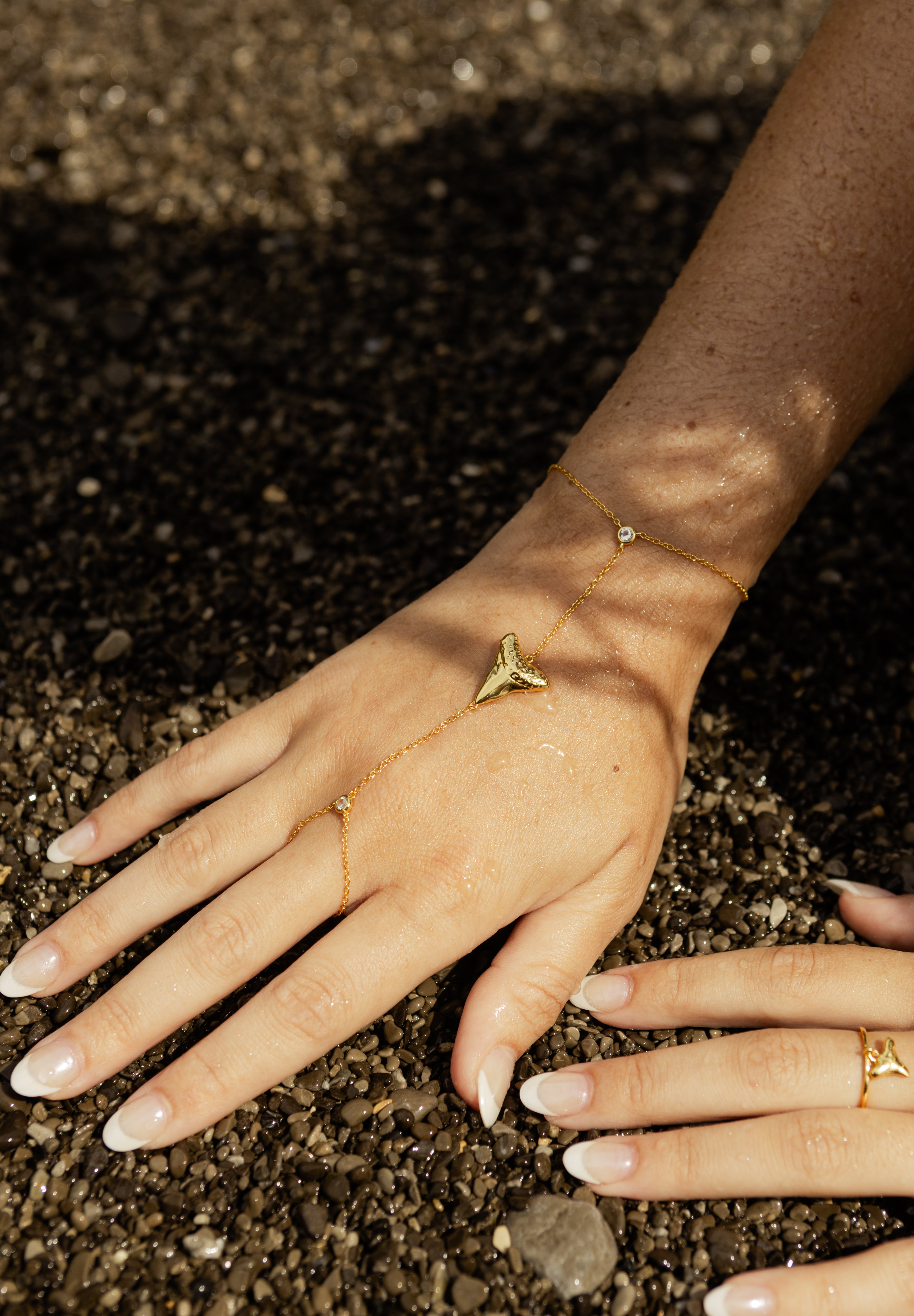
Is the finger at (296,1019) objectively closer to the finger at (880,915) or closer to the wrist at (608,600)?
the wrist at (608,600)

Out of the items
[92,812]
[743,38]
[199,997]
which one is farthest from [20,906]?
[743,38]

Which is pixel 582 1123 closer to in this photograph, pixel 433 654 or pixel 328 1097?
pixel 328 1097

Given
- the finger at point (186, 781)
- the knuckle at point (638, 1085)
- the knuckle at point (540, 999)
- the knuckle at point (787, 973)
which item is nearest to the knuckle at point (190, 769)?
the finger at point (186, 781)

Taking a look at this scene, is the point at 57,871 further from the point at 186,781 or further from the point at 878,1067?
the point at 878,1067

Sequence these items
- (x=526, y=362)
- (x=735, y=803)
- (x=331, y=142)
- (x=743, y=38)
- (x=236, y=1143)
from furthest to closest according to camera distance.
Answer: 1. (x=743, y=38)
2. (x=331, y=142)
3. (x=526, y=362)
4. (x=735, y=803)
5. (x=236, y=1143)

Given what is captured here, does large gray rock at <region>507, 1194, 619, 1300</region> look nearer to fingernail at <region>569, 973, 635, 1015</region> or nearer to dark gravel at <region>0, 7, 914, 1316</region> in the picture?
dark gravel at <region>0, 7, 914, 1316</region>

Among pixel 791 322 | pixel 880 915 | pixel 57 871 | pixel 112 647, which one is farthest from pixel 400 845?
pixel 791 322

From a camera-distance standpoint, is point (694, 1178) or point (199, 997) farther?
point (199, 997)
